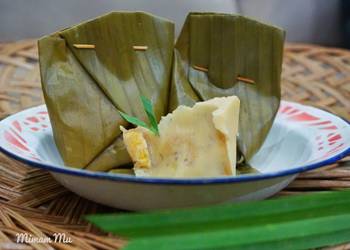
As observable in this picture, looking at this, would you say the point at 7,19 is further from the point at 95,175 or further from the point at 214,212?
the point at 214,212

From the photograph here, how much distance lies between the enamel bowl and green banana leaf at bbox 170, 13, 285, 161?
0.13ft

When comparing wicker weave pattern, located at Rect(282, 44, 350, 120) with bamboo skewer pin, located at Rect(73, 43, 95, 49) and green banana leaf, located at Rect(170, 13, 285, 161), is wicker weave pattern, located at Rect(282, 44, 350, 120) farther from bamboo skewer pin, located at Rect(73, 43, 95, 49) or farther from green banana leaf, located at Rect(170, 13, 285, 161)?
bamboo skewer pin, located at Rect(73, 43, 95, 49)

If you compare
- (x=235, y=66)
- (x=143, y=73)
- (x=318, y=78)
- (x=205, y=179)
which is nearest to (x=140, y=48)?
(x=143, y=73)

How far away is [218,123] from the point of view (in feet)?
2.03

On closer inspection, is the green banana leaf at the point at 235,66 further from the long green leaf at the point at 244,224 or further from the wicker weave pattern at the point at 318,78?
the long green leaf at the point at 244,224

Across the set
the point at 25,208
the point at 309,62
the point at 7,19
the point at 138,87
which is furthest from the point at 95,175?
the point at 7,19

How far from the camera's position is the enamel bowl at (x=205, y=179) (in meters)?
0.54

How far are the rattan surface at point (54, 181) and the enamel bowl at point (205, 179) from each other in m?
0.03

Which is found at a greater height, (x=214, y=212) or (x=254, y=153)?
(x=214, y=212)

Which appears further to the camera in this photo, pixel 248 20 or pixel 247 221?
pixel 248 20

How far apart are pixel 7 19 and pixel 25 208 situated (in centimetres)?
115

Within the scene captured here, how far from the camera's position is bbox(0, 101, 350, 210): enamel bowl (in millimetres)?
544

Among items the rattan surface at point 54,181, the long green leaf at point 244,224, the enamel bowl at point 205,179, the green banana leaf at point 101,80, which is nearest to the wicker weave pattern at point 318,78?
the rattan surface at point 54,181

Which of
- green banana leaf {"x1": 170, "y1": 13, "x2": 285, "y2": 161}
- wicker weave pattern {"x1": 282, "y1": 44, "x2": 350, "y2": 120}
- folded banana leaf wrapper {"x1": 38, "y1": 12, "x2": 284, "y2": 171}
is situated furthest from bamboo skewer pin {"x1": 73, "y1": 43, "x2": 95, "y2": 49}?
wicker weave pattern {"x1": 282, "y1": 44, "x2": 350, "y2": 120}
